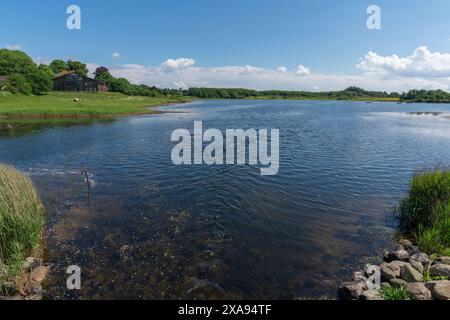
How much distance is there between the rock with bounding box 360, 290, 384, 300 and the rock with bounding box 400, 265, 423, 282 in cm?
156

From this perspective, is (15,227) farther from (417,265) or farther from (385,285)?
(417,265)

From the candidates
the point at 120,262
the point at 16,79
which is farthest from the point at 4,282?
the point at 16,79

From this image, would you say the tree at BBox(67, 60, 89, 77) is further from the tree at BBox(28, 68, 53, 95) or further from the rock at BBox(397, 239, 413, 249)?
the rock at BBox(397, 239, 413, 249)

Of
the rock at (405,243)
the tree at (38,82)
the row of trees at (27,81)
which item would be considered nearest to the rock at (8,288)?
the rock at (405,243)

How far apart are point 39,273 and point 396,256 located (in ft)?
49.1

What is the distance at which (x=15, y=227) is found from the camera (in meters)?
12.1

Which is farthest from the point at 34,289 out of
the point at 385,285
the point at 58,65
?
the point at 58,65

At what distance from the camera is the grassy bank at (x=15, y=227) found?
35.1ft

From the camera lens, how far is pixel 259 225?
15695mm

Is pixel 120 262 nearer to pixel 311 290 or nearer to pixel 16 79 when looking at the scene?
pixel 311 290

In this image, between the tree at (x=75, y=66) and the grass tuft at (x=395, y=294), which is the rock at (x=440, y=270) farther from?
the tree at (x=75, y=66)

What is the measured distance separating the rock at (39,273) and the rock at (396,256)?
14.5 m

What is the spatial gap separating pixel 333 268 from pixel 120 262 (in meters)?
9.16

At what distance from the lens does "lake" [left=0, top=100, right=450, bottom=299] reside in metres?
11.1
